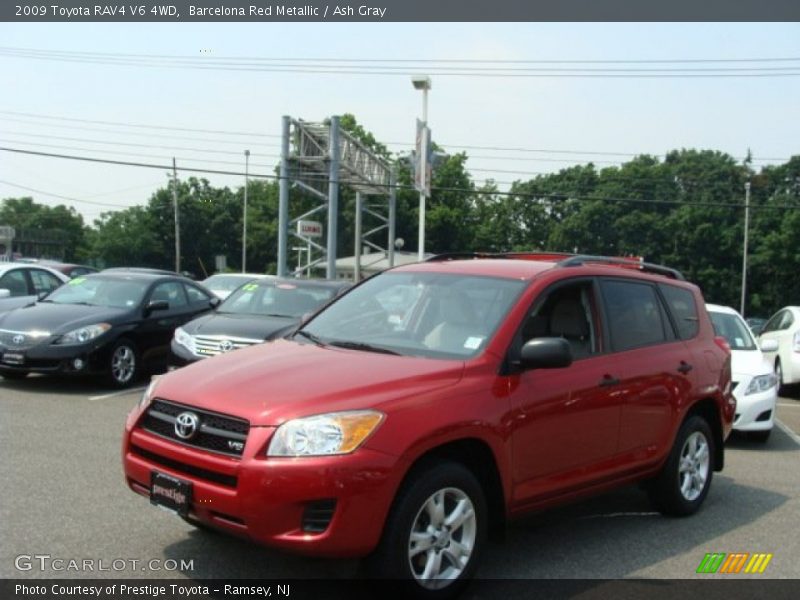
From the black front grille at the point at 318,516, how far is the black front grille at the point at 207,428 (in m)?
0.43

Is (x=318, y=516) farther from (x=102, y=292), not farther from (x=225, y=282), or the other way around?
(x=225, y=282)

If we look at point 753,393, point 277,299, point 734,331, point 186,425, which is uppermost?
point 277,299

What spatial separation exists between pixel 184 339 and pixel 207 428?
6358 mm

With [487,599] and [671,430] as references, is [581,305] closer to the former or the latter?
[671,430]

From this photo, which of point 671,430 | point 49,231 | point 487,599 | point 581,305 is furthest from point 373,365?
point 49,231

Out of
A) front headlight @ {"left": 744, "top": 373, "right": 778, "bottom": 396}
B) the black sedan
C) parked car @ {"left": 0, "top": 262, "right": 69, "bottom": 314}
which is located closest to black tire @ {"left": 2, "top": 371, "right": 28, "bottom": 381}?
the black sedan

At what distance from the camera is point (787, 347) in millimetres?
13828

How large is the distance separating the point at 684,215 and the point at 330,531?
2334 inches

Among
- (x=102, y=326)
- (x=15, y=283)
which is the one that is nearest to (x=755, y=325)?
(x=15, y=283)

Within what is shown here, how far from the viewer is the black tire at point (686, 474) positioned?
5918 mm

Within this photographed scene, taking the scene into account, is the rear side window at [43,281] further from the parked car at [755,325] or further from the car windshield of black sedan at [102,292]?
the parked car at [755,325]

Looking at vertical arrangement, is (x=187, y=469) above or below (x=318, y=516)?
above

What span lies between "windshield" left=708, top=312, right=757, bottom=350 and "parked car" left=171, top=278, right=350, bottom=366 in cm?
486

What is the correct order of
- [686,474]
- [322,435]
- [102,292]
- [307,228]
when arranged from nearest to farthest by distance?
[322,435] → [686,474] → [102,292] → [307,228]
